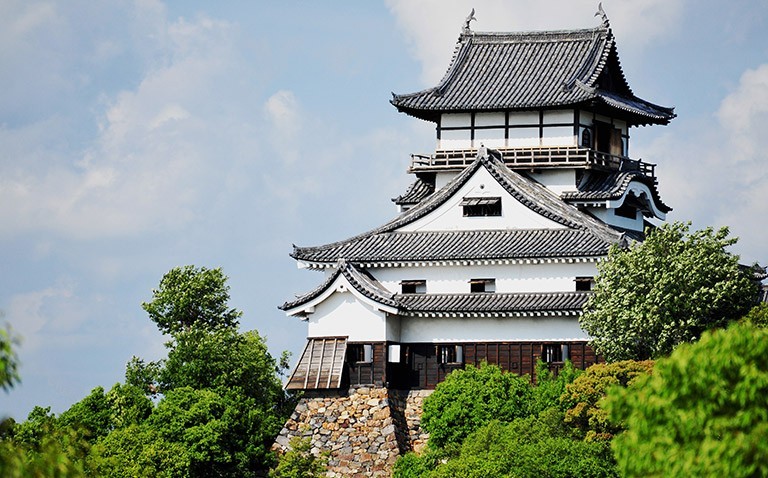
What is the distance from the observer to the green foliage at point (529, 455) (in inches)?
1645

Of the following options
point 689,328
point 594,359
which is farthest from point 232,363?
point 689,328

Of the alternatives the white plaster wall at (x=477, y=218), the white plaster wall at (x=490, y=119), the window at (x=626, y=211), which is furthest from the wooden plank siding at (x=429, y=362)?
the white plaster wall at (x=490, y=119)

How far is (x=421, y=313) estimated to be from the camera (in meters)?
50.3

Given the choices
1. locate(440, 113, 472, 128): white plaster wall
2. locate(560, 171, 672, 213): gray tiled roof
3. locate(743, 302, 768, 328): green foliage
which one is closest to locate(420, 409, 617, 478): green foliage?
locate(743, 302, 768, 328): green foliage

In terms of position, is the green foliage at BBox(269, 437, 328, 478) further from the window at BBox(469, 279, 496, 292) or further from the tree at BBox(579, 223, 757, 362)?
the tree at BBox(579, 223, 757, 362)

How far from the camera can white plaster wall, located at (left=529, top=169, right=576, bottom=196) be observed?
5472 centimetres

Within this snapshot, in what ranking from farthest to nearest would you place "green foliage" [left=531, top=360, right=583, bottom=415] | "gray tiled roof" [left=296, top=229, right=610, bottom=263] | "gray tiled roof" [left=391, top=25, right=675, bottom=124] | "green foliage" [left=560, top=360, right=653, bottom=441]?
"gray tiled roof" [left=391, top=25, right=675, bottom=124] → "gray tiled roof" [left=296, top=229, right=610, bottom=263] → "green foliage" [left=531, top=360, right=583, bottom=415] → "green foliage" [left=560, top=360, right=653, bottom=441]

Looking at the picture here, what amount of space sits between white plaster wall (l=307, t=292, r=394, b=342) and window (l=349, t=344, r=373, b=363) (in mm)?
286

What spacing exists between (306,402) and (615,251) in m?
10.6

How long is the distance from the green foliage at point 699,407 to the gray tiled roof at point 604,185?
30.0 metres

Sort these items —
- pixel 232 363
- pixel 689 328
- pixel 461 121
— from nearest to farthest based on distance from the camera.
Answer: pixel 689 328 < pixel 232 363 < pixel 461 121

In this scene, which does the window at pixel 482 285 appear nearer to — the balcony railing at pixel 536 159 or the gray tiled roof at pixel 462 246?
the gray tiled roof at pixel 462 246

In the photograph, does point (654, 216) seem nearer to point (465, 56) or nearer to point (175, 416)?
point (465, 56)

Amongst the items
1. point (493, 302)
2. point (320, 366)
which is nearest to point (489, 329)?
point (493, 302)
